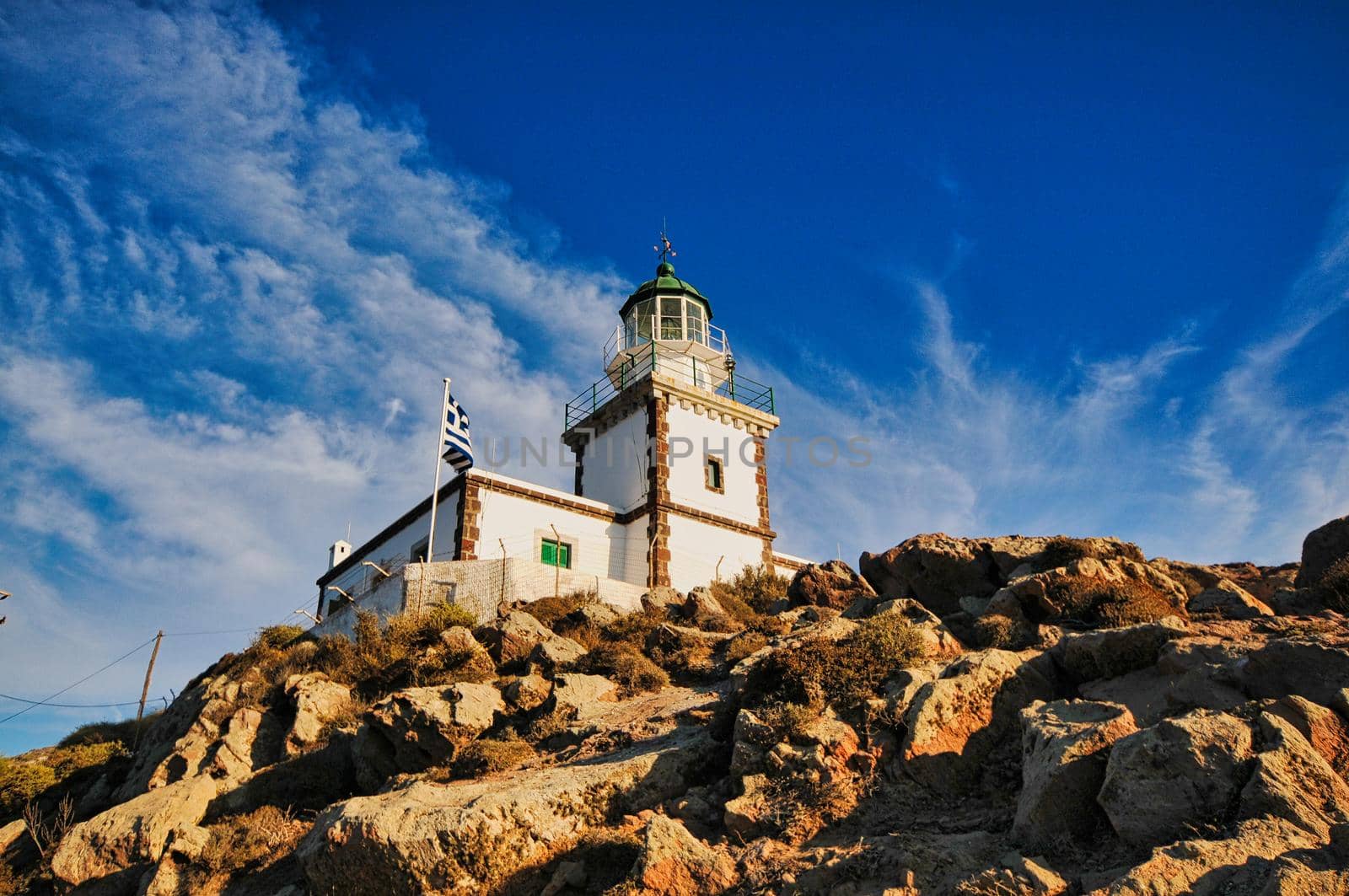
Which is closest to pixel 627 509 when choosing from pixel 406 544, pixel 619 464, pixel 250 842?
pixel 619 464

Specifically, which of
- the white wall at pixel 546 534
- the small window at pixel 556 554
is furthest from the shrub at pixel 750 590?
the small window at pixel 556 554

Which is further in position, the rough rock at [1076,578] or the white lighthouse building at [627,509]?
the white lighthouse building at [627,509]

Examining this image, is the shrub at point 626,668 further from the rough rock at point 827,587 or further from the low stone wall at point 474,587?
the low stone wall at point 474,587

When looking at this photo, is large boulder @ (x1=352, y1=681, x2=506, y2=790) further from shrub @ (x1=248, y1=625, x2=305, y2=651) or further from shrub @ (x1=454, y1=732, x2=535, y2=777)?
shrub @ (x1=248, y1=625, x2=305, y2=651)

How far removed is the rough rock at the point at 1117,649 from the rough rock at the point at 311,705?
12643 mm

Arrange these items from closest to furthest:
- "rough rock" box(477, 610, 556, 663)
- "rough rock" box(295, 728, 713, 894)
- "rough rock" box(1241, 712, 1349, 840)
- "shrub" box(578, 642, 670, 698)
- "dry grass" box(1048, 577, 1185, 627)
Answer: "rough rock" box(1241, 712, 1349, 840), "rough rock" box(295, 728, 713, 894), "dry grass" box(1048, 577, 1185, 627), "shrub" box(578, 642, 670, 698), "rough rock" box(477, 610, 556, 663)

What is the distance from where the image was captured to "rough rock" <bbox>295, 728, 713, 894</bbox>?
9.45m

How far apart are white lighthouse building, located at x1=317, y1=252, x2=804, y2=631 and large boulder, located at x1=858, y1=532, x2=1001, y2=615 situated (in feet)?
28.5

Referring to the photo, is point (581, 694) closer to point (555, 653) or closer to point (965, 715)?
point (555, 653)

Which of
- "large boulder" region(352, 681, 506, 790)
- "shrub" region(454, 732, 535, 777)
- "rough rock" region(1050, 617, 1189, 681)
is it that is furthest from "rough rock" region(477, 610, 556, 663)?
"rough rock" region(1050, 617, 1189, 681)

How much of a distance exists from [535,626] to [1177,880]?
546 inches

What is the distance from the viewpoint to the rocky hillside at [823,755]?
23.2 ft

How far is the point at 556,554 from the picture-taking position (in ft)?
83.6

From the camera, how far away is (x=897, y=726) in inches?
384
